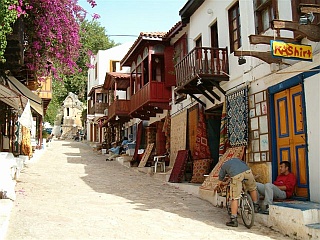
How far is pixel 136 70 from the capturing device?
20.1m

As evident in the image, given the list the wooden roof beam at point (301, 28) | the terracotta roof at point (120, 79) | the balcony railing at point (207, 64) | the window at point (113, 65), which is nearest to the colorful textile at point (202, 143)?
the balcony railing at point (207, 64)

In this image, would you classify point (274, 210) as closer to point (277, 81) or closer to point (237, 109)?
point (277, 81)

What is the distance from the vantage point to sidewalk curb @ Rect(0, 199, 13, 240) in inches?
254

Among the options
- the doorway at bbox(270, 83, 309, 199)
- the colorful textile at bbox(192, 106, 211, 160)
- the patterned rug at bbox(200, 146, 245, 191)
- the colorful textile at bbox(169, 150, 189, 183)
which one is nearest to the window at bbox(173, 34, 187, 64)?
the colorful textile at bbox(192, 106, 211, 160)

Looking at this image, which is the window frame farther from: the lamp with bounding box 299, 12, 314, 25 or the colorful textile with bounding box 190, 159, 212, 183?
the lamp with bounding box 299, 12, 314, 25

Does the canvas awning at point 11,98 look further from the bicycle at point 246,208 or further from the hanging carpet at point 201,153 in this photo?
the bicycle at point 246,208

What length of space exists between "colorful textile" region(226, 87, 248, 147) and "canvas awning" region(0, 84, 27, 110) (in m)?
5.59

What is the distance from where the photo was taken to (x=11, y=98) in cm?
1097

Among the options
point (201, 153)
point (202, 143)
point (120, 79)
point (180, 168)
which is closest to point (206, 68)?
point (202, 143)

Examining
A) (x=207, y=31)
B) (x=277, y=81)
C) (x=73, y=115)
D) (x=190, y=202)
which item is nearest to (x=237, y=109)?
(x=277, y=81)

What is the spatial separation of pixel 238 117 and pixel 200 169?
2.98 metres

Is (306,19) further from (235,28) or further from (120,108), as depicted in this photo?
(120,108)

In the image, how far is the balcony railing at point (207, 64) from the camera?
11539 millimetres

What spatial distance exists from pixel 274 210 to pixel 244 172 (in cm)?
90
